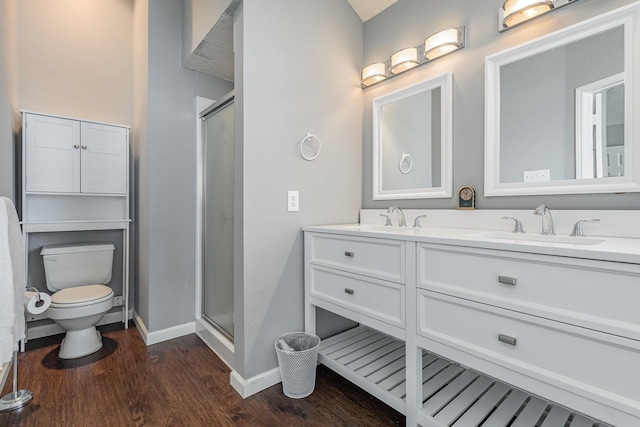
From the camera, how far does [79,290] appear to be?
7.43 feet

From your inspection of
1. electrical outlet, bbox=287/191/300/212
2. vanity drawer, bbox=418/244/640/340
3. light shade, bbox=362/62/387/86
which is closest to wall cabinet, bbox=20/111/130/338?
electrical outlet, bbox=287/191/300/212

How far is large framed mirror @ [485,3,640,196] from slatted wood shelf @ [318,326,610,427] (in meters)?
0.97

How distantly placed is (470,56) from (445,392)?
1.77 metres

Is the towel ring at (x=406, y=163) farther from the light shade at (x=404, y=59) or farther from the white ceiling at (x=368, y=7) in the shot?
the white ceiling at (x=368, y=7)

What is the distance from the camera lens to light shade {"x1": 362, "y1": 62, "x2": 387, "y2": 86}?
213cm

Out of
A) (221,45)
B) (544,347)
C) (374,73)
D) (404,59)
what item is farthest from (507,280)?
(221,45)

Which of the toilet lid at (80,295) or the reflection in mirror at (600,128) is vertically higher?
the reflection in mirror at (600,128)

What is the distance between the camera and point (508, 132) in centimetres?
158

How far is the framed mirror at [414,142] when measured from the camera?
181 cm

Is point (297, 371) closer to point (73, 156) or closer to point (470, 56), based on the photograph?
point (470, 56)

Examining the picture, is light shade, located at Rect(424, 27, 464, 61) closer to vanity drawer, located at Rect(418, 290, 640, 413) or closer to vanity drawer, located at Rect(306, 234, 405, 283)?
vanity drawer, located at Rect(306, 234, 405, 283)

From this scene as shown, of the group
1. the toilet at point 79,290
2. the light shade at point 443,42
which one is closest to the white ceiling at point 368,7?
the light shade at point 443,42

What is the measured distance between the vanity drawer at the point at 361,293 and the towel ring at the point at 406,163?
860 millimetres

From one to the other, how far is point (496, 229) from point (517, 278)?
2.00 feet
